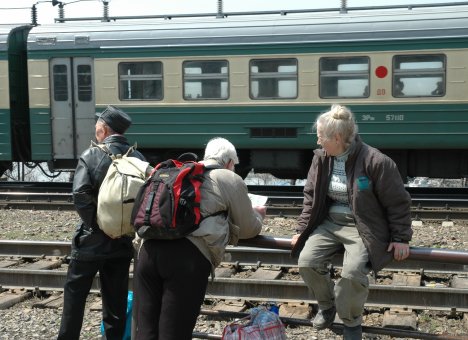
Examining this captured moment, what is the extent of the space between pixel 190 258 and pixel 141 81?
9.25m

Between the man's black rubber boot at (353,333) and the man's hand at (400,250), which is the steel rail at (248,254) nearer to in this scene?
the man's black rubber boot at (353,333)

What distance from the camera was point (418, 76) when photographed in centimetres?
1107

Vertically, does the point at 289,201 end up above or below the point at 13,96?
below

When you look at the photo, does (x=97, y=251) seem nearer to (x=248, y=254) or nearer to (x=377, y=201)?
(x=377, y=201)

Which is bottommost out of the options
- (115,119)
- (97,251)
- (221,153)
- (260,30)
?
(97,251)

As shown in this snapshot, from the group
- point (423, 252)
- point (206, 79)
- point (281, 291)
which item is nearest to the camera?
point (423, 252)

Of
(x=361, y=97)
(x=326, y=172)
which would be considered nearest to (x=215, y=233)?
(x=326, y=172)

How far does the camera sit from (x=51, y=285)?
6355mm

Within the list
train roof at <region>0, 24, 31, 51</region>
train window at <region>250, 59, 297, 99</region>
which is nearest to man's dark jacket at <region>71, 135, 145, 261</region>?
train window at <region>250, 59, 297, 99</region>

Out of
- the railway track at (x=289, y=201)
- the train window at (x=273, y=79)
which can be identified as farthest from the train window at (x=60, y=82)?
the train window at (x=273, y=79)

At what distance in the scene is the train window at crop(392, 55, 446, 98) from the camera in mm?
10961

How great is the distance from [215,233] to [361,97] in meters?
8.48

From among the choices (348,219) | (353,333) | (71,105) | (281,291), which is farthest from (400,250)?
(71,105)

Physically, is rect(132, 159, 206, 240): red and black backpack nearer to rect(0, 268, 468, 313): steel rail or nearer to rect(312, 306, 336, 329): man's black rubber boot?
rect(312, 306, 336, 329): man's black rubber boot
